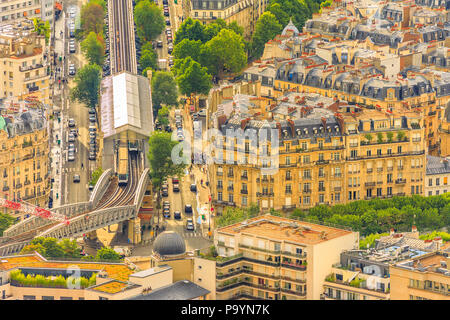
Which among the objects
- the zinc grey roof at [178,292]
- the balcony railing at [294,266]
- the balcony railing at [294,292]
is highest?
the balcony railing at [294,266]

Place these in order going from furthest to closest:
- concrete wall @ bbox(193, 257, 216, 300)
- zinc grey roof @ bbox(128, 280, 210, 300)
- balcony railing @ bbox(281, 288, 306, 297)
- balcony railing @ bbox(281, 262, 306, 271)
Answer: balcony railing @ bbox(281, 288, 306, 297) → balcony railing @ bbox(281, 262, 306, 271) → concrete wall @ bbox(193, 257, 216, 300) → zinc grey roof @ bbox(128, 280, 210, 300)

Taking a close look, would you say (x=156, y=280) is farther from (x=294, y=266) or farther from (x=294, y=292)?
(x=294, y=292)

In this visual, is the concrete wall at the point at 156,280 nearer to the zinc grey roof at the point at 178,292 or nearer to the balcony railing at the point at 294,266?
the zinc grey roof at the point at 178,292

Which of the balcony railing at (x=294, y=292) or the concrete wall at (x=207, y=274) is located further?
the balcony railing at (x=294, y=292)

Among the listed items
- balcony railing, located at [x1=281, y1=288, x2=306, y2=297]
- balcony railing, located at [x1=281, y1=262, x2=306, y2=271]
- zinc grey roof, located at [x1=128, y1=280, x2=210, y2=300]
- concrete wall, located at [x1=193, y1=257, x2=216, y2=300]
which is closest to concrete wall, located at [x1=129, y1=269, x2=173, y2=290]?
zinc grey roof, located at [x1=128, y1=280, x2=210, y2=300]

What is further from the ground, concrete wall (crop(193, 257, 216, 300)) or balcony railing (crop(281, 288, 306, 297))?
concrete wall (crop(193, 257, 216, 300))

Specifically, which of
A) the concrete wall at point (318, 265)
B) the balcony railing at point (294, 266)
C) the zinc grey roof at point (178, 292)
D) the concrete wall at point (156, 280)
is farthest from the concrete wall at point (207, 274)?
the concrete wall at point (318, 265)

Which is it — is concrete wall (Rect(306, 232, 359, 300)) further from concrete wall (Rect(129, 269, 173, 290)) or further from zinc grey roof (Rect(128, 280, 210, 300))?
concrete wall (Rect(129, 269, 173, 290))
